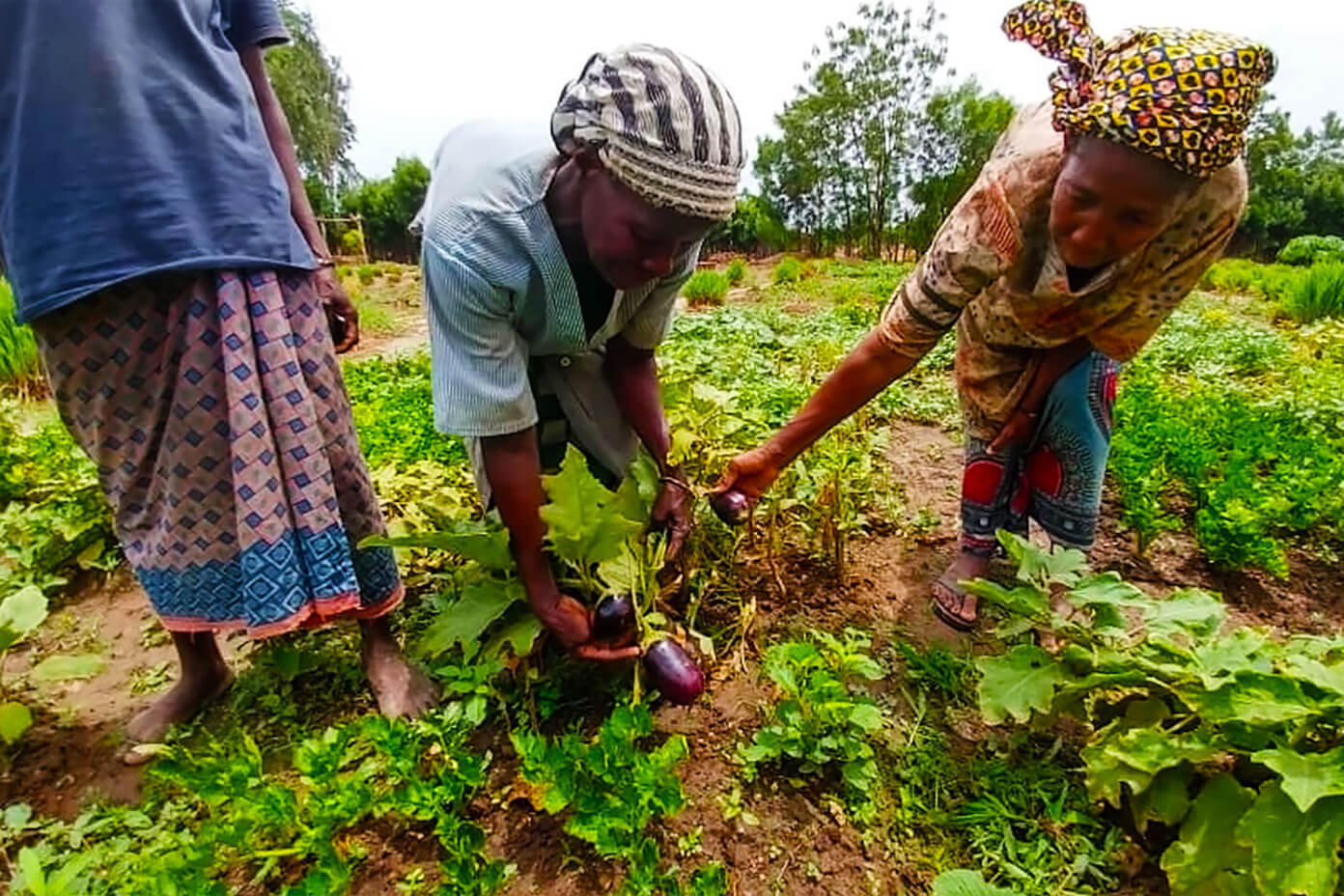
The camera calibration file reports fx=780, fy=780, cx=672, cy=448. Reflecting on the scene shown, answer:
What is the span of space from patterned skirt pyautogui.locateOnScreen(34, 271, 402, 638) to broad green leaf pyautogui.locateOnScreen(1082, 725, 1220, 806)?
1534mm

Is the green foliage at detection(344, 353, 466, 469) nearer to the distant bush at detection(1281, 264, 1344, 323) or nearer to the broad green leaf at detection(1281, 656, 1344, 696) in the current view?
the broad green leaf at detection(1281, 656, 1344, 696)

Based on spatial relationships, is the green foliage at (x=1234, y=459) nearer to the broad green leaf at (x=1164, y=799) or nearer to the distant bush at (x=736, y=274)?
the broad green leaf at (x=1164, y=799)

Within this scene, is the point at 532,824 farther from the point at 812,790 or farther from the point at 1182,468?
the point at 1182,468

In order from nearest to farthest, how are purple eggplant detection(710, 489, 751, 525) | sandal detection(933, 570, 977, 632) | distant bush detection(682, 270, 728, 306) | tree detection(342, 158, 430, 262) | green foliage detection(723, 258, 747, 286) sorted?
purple eggplant detection(710, 489, 751, 525)
sandal detection(933, 570, 977, 632)
distant bush detection(682, 270, 728, 306)
green foliage detection(723, 258, 747, 286)
tree detection(342, 158, 430, 262)

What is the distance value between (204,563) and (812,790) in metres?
1.34

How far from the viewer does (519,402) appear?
1.56m

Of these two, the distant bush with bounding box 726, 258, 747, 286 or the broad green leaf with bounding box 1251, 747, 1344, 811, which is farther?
the distant bush with bounding box 726, 258, 747, 286

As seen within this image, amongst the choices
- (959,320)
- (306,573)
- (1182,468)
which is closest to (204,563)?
(306,573)

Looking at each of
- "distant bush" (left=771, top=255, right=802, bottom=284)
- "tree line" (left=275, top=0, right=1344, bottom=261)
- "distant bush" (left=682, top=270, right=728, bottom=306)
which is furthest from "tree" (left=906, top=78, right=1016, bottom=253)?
"distant bush" (left=682, top=270, right=728, bottom=306)

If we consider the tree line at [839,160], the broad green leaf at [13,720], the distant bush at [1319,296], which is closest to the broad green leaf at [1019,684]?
the broad green leaf at [13,720]

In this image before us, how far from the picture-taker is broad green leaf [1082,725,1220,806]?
1324mm

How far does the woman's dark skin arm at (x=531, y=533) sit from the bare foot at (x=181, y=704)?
85cm

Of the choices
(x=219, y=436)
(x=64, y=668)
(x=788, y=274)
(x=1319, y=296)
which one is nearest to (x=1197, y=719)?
(x=219, y=436)

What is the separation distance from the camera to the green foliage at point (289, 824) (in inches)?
51.0
